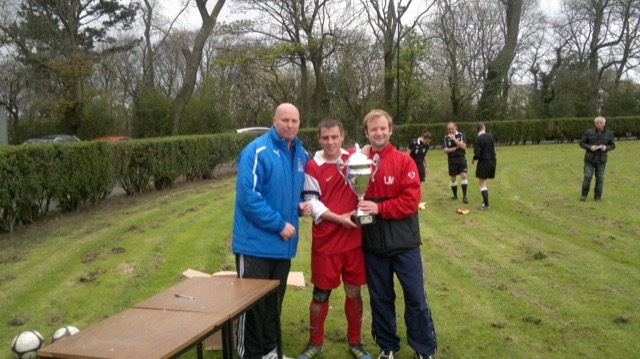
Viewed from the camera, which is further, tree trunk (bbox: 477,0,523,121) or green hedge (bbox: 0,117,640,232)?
tree trunk (bbox: 477,0,523,121)

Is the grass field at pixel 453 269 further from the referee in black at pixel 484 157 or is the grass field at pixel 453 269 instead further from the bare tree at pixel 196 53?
the bare tree at pixel 196 53

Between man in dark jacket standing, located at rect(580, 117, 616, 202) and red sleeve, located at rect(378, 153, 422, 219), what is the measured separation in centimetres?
861

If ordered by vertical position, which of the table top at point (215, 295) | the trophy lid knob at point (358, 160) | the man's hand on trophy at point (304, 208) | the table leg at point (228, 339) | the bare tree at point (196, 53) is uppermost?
the bare tree at point (196, 53)

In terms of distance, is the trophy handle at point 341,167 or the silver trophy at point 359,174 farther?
the trophy handle at point 341,167

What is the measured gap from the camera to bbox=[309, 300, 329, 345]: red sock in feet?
12.5

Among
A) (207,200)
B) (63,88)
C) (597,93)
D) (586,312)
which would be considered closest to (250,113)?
(63,88)

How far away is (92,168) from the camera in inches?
417

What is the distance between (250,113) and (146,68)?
997 cm

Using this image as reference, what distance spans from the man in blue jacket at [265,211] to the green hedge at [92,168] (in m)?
6.42

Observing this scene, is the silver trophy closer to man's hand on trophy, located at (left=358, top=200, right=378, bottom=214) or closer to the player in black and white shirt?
man's hand on trophy, located at (left=358, top=200, right=378, bottom=214)

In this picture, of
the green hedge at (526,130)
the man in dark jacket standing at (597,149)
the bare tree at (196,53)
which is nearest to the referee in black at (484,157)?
the man in dark jacket standing at (597,149)

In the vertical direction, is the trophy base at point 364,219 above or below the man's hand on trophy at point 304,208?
below

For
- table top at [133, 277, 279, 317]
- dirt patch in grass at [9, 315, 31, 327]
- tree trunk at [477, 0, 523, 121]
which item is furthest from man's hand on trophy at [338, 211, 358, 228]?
tree trunk at [477, 0, 523, 121]

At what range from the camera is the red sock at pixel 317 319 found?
3809 millimetres
